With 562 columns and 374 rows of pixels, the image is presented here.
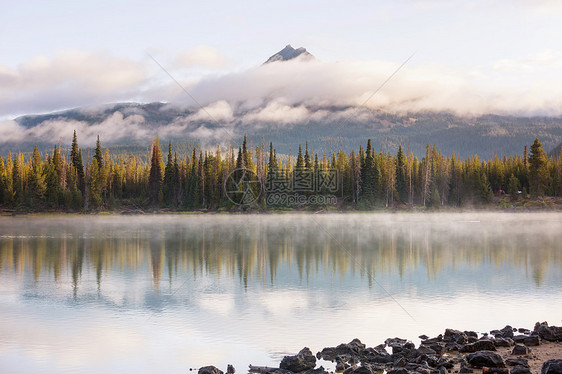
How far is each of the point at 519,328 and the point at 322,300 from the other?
23.7 feet

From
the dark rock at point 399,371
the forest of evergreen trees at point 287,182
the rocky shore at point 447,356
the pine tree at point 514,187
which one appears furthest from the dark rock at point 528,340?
the pine tree at point 514,187

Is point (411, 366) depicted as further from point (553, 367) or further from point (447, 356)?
point (553, 367)

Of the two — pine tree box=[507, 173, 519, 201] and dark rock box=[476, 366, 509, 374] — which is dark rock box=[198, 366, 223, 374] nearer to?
dark rock box=[476, 366, 509, 374]

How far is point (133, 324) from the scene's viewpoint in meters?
17.5

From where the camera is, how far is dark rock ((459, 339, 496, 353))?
45.6 ft

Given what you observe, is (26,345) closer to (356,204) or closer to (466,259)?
(466,259)

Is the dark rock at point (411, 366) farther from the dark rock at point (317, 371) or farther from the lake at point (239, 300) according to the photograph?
the lake at point (239, 300)

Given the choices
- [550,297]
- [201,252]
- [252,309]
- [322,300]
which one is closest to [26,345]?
[252,309]

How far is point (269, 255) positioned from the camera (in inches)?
1411

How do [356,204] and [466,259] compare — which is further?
[356,204]

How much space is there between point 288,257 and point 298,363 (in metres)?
22.0

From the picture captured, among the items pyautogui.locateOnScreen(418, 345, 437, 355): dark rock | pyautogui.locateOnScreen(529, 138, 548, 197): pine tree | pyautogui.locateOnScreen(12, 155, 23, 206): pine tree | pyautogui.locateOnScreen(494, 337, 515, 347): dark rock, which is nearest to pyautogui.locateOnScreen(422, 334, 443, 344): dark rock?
pyautogui.locateOnScreen(418, 345, 437, 355): dark rock

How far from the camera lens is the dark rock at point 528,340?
47.3 feet

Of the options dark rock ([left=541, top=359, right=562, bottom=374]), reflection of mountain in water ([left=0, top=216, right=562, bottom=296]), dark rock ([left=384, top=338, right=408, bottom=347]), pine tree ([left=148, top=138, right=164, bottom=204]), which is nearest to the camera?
dark rock ([left=541, top=359, right=562, bottom=374])
